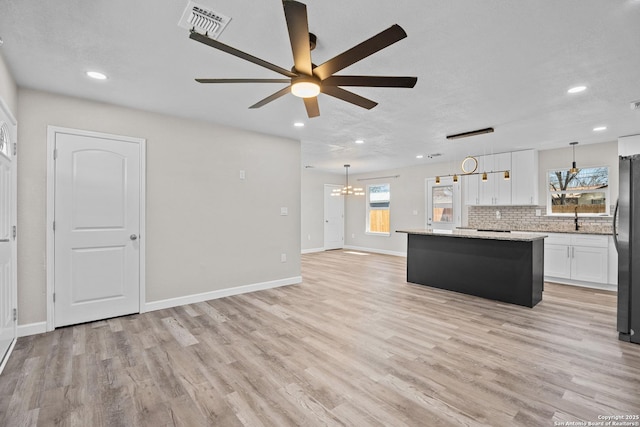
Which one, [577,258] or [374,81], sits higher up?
[374,81]

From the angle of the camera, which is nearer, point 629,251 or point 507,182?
point 629,251

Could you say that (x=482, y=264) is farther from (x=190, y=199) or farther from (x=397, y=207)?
(x=397, y=207)

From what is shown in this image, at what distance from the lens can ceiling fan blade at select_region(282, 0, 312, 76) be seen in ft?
4.53

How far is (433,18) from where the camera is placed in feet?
6.57

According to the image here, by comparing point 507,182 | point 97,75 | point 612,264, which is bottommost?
point 612,264

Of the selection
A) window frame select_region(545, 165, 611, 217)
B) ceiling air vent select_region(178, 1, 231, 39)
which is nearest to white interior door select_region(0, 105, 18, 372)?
ceiling air vent select_region(178, 1, 231, 39)

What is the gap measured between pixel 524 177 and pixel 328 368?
18.3ft

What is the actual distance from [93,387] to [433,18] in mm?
3459

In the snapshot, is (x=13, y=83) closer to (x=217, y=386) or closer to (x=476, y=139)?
(x=217, y=386)

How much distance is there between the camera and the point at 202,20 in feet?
6.64

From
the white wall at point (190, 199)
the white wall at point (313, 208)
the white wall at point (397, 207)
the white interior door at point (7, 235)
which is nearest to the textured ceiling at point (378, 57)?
the white wall at point (190, 199)

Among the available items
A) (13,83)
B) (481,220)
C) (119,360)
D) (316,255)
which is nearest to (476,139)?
(481,220)

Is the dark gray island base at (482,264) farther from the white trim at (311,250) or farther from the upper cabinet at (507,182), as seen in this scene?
the white trim at (311,250)

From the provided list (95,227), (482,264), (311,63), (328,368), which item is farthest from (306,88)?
(482,264)
